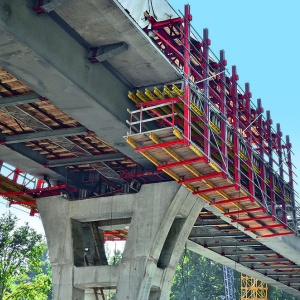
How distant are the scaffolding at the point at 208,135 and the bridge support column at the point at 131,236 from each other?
150 centimetres

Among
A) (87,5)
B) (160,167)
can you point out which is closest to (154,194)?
(160,167)

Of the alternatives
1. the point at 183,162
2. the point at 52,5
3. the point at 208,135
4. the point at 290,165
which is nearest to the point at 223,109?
the point at 208,135

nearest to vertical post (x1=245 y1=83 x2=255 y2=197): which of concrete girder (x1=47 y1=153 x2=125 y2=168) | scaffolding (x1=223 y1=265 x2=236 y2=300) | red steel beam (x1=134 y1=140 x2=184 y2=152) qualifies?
concrete girder (x1=47 y1=153 x2=125 y2=168)

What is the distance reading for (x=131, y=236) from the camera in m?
24.1

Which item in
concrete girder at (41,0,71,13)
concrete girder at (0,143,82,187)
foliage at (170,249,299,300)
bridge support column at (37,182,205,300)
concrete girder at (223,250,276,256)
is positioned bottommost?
bridge support column at (37,182,205,300)

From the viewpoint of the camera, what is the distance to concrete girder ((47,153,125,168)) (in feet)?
80.8

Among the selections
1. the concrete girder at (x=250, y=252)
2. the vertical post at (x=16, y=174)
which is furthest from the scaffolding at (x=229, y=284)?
the vertical post at (x=16, y=174)

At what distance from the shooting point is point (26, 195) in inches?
1092

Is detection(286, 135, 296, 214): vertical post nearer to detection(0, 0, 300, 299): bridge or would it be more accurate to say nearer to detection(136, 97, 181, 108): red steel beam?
detection(0, 0, 300, 299): bridge

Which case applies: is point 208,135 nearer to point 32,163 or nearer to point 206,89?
point 206,89

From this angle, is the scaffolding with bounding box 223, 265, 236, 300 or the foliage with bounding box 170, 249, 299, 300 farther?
the foliage with bounding box 170, 249, 299, 300

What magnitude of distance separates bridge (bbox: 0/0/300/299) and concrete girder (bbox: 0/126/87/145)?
5 centimetres

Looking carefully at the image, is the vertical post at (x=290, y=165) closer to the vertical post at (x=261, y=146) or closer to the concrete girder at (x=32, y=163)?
the vertical post at (x=261, y=146)

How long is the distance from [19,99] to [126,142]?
435 centimetres
